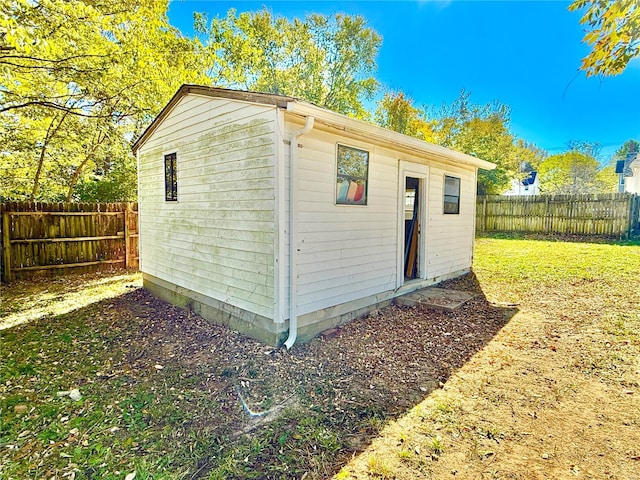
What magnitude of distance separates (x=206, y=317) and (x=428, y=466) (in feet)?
12.6

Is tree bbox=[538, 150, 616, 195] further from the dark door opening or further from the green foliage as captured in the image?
the dark door opening

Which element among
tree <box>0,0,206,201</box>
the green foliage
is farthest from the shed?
the green foliage

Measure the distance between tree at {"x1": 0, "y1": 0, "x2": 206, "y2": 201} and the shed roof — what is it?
186 cm

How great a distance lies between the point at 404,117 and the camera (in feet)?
63.7

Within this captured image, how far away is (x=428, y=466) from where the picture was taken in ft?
7.22

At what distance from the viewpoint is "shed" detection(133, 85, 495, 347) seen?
3896mm

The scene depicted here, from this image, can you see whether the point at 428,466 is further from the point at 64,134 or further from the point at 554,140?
the point at 554,140

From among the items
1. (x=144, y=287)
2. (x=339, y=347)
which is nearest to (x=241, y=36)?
(x=144, y=287)

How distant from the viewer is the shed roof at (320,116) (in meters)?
3.63

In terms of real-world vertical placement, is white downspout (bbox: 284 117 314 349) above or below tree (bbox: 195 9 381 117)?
below

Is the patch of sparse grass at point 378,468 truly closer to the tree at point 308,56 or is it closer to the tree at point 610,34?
the tree at point 610,34

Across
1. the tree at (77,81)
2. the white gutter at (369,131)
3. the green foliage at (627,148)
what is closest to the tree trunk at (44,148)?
the tree at (77,81)

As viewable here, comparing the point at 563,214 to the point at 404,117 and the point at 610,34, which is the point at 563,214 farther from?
the point at 610,34

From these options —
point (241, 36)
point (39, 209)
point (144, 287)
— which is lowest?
point (144, 287)
